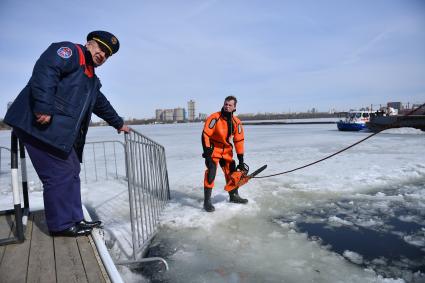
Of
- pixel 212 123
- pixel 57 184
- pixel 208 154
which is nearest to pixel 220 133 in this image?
pixel 212 123

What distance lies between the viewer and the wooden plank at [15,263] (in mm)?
1845

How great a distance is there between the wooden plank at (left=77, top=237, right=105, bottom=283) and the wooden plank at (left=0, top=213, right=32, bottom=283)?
0.34 m

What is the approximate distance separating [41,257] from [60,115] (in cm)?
100

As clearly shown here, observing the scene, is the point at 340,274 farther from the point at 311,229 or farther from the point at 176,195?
the point at 176,195

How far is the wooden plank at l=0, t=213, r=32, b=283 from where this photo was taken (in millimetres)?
1845

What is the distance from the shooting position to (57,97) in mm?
2213

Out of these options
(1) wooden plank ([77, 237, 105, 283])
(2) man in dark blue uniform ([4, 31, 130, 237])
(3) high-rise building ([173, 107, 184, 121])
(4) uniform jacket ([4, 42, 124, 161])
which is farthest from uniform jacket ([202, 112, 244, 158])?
(3) high-rise building ([173, 107, 184, 121])

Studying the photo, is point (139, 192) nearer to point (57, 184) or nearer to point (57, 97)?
point (57, 184)

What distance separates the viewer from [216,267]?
110 inches

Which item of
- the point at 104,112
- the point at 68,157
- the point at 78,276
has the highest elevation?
the point at 104,112

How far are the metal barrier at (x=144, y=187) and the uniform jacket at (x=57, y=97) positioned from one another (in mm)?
520

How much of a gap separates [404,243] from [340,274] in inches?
43.2

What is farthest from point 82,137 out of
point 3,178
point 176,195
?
point 3,178

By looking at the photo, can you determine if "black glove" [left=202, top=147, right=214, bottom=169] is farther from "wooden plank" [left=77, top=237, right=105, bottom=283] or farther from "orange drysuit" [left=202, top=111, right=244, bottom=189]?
"wooden plank" [left=77, top=237, right=105, bottom=283]
